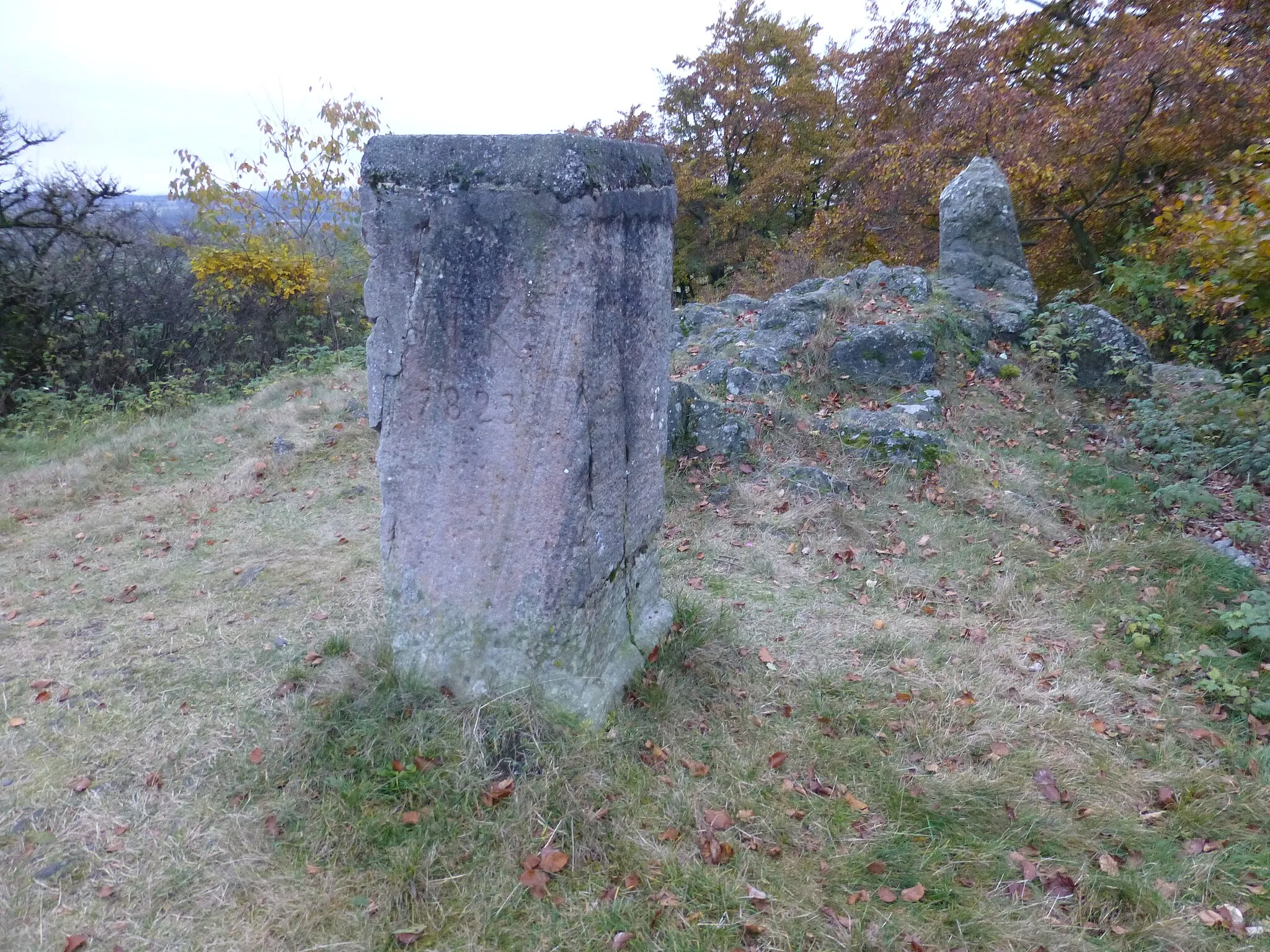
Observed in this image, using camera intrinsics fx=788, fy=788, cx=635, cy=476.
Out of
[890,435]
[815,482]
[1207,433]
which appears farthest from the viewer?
[1207,433]

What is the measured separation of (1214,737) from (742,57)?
56.8 ft

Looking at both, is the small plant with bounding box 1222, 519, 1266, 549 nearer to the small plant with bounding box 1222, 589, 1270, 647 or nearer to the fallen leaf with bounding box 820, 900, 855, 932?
the small plant with bounding box 1222, 589, 1270, 647

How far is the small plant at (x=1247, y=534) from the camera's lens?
5.32 meters

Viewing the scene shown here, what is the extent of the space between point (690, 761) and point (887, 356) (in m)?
5.37

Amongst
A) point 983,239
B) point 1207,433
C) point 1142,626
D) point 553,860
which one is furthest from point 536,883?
point 983,239

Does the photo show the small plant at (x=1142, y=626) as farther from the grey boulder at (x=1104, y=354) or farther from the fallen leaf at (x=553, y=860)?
the grey boulder at (x=1104, y=354)

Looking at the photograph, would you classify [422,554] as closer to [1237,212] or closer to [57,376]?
[1237,212]

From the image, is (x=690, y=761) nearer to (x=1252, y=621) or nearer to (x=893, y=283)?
(x=1252, y=621)

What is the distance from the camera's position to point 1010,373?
798cm

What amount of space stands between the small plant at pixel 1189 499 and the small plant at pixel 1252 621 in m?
1.51

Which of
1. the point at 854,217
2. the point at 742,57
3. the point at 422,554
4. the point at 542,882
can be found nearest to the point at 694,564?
the point at 422,554

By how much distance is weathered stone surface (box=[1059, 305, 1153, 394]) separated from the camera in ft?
25.9

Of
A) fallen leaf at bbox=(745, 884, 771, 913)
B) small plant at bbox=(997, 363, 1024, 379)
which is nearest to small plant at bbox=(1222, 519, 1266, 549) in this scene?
small plant at bbox=(997, 363, 1024, 379)

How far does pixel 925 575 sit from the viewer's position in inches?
201
